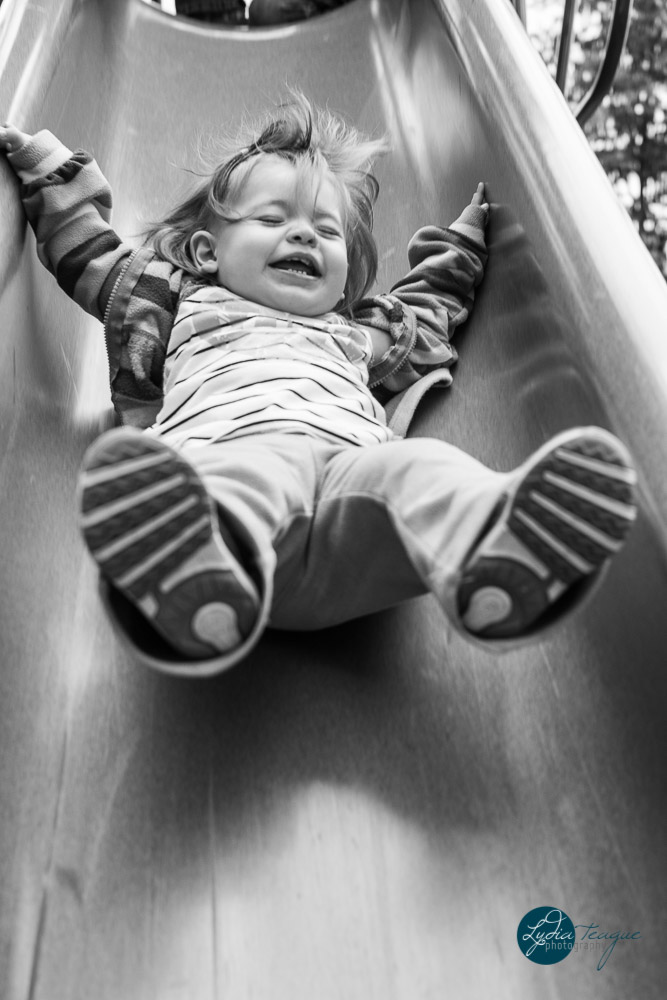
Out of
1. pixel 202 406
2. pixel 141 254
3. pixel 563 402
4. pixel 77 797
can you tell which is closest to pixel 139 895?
pixel 77 797

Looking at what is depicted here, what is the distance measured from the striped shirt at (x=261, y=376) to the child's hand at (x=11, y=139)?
268mm

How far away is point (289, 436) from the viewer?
98 cm

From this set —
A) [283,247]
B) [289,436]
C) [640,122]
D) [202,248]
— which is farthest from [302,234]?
[640,122]

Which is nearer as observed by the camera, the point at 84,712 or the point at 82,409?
the point at 84,712

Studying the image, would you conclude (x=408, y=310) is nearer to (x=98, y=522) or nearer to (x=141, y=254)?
(x=141, y=254)

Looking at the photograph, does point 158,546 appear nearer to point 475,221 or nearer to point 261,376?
point 261,376

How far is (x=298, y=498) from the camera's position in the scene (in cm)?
87

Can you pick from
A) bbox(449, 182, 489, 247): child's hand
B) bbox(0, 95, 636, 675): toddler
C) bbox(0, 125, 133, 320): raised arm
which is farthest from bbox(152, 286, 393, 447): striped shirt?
bbox(449, 182, 489, 247): child's hand

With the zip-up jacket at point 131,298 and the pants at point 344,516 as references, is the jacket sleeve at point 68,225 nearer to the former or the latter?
the zip-up jacket at point 131,298

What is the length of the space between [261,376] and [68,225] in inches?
14.9

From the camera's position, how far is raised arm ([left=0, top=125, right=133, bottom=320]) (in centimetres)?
129

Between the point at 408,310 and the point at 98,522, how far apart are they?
0.84 metres

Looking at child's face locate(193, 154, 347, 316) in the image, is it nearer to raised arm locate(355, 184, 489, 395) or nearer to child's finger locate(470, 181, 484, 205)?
raised arm locate(355, 184, 489, 395)

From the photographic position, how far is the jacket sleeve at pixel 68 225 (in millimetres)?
1299
